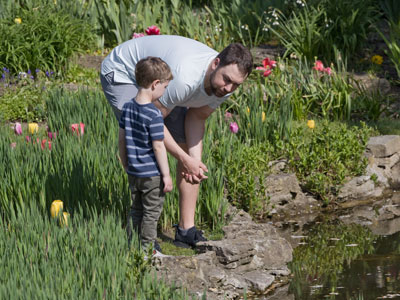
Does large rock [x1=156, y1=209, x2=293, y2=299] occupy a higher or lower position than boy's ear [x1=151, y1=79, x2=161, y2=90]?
lower

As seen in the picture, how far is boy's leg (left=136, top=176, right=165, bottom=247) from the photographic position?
Answer: 3.87 meters

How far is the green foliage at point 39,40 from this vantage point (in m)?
7.50

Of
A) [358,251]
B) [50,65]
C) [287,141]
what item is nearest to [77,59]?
[50,65]

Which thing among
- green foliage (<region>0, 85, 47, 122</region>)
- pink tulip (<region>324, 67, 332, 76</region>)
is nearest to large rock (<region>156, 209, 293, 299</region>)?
pink tulip (<region>324, 67, 332, 76</region>)

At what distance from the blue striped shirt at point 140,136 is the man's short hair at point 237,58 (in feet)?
1.43

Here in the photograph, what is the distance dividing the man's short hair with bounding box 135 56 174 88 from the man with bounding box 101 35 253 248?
0.15 meters

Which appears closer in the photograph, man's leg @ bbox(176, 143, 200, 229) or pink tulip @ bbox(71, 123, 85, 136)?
man's leg @ bbox(176, 143, 200, 229)

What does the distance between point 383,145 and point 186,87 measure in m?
2.88

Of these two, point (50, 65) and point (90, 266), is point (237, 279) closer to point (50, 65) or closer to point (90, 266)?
point (90, 266)

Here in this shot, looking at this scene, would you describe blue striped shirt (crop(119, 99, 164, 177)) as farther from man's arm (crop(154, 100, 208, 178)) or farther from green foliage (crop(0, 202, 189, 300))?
green foliage (crop(0, 202, 189, 300))

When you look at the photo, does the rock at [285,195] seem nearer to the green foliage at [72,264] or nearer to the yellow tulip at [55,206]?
the yellow tulip at [55,206]

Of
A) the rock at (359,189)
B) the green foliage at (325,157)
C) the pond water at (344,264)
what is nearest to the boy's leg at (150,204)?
the pond water at (344,264)

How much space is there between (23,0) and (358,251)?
5.56m

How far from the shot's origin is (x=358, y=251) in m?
4.76
